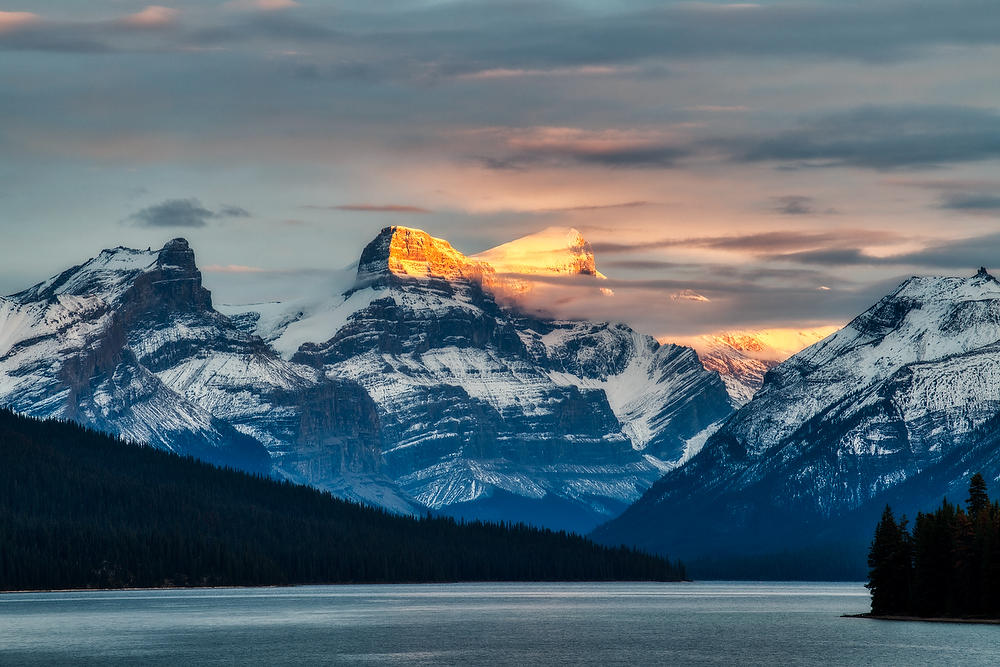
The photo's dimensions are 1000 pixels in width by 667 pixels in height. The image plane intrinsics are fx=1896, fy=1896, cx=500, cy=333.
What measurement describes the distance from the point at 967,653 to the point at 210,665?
78.9m

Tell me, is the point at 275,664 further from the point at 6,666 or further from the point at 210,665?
the point at 6,666

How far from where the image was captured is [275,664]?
200m

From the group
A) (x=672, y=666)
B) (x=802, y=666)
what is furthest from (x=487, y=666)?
(x=802, y=666)

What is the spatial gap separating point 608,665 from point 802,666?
2009 cm

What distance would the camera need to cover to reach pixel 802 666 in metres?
194

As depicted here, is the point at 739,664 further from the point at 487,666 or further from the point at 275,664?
the point at 275,664

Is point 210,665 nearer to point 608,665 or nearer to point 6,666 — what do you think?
point 6,666

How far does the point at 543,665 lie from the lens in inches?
7795

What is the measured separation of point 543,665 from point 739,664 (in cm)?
2058

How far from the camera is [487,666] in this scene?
197 m

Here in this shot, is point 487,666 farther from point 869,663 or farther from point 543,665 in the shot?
point 869,663

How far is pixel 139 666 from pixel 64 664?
7.75 metres

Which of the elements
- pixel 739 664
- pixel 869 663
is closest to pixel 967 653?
pixel 869 663

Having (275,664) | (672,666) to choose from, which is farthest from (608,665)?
(275,664)
